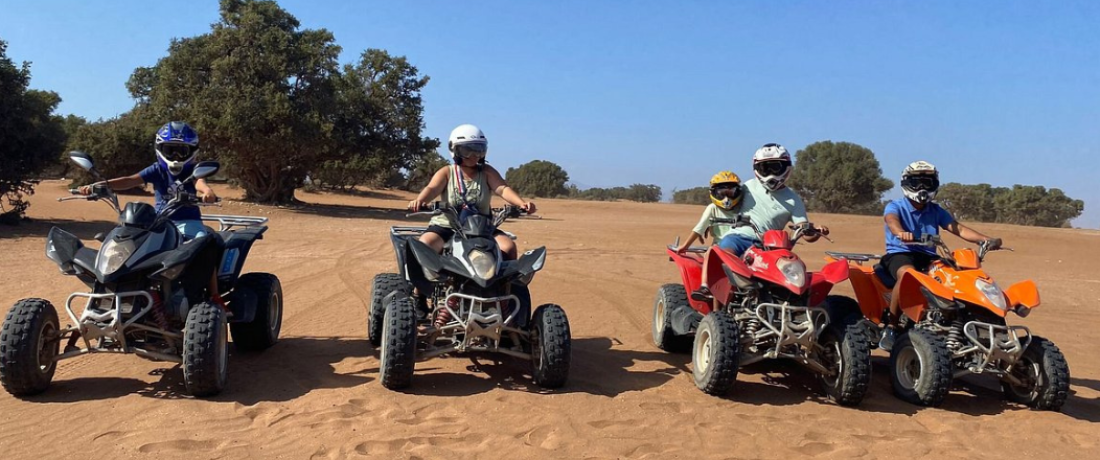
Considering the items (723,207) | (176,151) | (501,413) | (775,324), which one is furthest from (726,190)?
(176,151)

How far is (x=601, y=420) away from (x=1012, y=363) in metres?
3.02

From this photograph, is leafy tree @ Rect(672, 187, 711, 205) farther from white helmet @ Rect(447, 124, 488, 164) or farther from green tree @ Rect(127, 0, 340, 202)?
white helmet @ Rect(447, 124, 488, 164)

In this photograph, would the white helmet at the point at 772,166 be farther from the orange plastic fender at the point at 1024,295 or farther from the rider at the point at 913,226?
the orange plastic fender at the point at 1024,295

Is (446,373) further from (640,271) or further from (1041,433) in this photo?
(640,271)

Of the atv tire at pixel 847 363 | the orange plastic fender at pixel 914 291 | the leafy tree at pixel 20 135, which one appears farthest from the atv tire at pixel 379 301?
the leafy tree at pixel 20 135

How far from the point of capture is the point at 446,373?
19.3 ft

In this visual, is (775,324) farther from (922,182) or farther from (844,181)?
(844,181)

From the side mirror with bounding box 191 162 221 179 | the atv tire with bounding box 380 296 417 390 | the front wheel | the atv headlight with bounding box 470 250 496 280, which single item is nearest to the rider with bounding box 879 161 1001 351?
the front wheel

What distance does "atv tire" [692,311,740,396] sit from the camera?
5.28m

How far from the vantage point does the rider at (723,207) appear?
6.58 metres

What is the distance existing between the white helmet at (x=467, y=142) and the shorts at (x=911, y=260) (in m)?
3.57

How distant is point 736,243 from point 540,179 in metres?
62.4

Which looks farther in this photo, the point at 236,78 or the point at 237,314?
the point at 236,78

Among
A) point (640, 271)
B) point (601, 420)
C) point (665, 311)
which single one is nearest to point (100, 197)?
point (601, 420)
